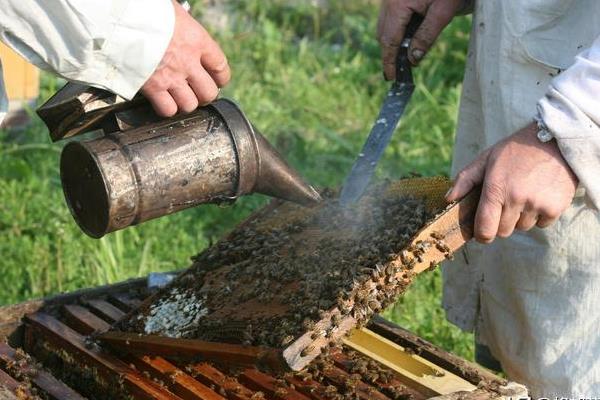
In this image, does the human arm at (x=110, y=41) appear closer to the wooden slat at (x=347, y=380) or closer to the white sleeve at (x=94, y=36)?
the white sleeve at (x=94, y=36)

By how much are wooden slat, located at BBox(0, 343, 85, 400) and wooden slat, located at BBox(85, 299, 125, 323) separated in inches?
15.1

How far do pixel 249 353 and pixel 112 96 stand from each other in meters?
0.81

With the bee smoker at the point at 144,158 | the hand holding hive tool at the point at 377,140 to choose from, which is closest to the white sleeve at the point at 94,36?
the bee smoker at the point at 144,158

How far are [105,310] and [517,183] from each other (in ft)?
5.13

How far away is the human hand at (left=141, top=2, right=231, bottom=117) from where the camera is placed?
2.79 m

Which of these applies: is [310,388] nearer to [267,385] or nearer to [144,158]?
[267,385]

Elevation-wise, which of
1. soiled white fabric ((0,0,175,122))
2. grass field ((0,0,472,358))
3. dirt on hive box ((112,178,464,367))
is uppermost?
soiled white fabric ((0,0,175,122))

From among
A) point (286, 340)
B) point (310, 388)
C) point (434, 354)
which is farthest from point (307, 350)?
point (434, 354)

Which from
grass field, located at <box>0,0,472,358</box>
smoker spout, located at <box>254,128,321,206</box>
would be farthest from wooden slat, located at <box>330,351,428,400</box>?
grass field, located at <box>0,0,472,358</box>

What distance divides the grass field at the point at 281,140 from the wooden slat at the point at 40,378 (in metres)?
1.55

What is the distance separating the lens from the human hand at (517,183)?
2830mm

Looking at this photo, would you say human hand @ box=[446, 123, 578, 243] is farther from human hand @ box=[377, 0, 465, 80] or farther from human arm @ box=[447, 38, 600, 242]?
human hand @ box=[377, 0, 465, 80]

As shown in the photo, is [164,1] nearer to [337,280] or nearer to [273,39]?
[337,280]

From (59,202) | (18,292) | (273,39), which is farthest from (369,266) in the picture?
(273,39)
